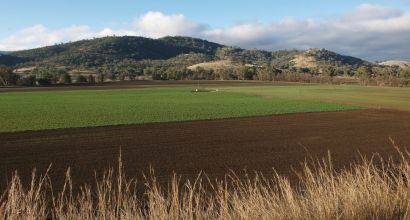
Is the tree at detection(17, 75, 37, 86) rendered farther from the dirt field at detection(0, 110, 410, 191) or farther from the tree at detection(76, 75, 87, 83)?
the dirt field at detection(0, 110, 410, 191)

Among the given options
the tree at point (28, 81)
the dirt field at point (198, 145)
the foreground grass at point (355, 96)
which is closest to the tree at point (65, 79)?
the tree at point (28, 81)

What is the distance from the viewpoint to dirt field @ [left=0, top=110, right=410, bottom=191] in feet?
63.2

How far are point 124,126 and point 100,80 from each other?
111 metres

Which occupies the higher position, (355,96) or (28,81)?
(28,81)

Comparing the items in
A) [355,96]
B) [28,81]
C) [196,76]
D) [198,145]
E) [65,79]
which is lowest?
[355,96]

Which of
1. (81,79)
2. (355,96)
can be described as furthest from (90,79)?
(355,96)

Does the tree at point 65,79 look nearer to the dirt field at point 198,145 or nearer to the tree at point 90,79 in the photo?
the tree at point 90,79

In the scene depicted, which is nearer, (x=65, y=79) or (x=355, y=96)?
(x=355, y=96)

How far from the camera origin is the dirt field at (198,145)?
63.2 feet

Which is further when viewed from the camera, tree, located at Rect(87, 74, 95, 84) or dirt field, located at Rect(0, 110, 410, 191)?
tree, located at Rect(87, 74, 95, 84)

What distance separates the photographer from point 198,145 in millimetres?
25609

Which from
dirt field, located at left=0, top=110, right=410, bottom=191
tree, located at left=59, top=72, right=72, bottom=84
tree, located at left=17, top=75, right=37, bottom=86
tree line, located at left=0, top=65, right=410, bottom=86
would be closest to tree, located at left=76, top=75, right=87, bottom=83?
tree line, located at left=0, top=65, right=410, bottom=86

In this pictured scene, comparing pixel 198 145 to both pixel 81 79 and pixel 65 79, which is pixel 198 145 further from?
pixel 81 79

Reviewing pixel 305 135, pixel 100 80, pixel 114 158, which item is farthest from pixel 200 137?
pixel 100 80
